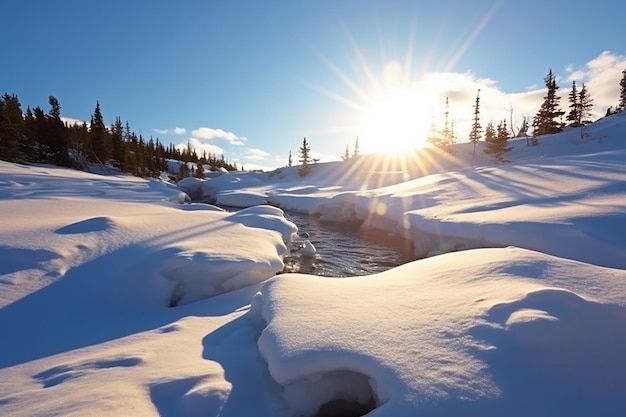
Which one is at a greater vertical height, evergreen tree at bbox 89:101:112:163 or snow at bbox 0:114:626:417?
evergreen tree at bbox 89:101:112:163

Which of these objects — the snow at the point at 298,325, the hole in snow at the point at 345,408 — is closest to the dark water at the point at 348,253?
the snow at the point at 298,325

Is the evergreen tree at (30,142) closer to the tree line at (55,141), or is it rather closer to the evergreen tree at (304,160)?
the tree line at (55,141)

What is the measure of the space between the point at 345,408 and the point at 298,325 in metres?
0.99

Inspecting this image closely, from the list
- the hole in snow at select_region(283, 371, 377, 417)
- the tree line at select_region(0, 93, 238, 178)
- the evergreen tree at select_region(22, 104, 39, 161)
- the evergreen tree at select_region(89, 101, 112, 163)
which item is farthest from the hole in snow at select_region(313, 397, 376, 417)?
the evergreen tree at select_region(89, 101, 112, 163)

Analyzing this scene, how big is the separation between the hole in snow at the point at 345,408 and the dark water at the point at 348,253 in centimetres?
663

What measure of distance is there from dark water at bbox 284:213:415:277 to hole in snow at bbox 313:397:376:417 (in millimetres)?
6635

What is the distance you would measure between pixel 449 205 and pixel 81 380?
14.2m

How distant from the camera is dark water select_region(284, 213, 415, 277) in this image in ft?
34.8

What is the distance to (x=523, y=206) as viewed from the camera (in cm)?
1114

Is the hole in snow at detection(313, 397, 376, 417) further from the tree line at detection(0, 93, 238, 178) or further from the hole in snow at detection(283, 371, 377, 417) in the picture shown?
the tree line at detection(0, 93, 238, 178)

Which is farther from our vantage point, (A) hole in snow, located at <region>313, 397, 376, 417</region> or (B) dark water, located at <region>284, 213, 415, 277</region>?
(B) dark water, located at <region>284, 213, 415, 277</region>

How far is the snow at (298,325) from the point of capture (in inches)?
95.3

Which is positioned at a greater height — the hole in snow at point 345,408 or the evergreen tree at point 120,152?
the evergreen tree at point 120,152

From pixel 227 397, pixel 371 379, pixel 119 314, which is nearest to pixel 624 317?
pixel 371 379
